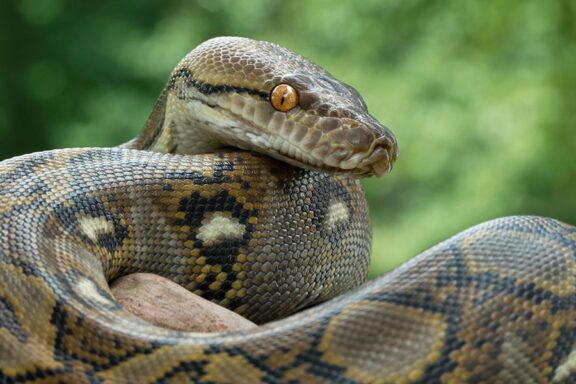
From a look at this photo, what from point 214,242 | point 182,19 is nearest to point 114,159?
point 214,242

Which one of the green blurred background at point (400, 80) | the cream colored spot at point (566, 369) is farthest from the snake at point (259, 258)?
the green blurred background at point (400, 80)

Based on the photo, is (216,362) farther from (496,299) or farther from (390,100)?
(390,100)

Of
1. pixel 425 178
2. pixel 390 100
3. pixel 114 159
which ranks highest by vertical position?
pixel 114 159

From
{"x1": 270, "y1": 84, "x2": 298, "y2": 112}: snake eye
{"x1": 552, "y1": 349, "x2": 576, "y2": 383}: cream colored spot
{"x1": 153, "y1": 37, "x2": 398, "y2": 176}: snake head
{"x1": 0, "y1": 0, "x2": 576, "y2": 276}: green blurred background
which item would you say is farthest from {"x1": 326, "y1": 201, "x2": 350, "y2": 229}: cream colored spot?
{"x1": 0, "y1": 0, "x2": 576, "y2": 276}: green blurred background

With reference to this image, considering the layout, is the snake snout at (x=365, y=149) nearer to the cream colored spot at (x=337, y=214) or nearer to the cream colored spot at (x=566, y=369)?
the cream colored spot at (x=337, y=214)

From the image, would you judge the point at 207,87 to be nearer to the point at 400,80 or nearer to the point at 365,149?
the point at 365,149

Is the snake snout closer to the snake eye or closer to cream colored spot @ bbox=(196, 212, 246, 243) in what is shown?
the snake eye
